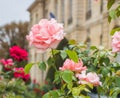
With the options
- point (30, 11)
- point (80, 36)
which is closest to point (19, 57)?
point (80, 36)

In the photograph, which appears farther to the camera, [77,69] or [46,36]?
[77,69]

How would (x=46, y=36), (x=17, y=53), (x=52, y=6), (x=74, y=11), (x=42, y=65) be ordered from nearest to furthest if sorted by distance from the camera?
(x=46, y=36) → (x=42, y=65) → (x=17, y=53) → (x=74, y=11) → (x=52, y=6)

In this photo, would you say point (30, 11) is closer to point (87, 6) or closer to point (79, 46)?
point (87, 6)

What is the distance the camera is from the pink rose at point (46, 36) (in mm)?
3148

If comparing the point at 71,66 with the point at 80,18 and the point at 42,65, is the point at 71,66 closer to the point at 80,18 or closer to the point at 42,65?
the point at 42,65

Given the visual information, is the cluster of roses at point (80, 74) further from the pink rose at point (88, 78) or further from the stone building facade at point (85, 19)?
the stone building facade at point (85, 19)

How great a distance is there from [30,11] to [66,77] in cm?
4829

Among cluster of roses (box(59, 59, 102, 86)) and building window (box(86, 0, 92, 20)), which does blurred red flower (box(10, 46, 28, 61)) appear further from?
building window (box(86, 0, 92, 20))

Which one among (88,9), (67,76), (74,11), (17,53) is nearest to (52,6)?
(74,11)

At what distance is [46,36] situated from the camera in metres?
3.15

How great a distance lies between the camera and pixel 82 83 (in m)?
3.42

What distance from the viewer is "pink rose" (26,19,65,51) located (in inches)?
124

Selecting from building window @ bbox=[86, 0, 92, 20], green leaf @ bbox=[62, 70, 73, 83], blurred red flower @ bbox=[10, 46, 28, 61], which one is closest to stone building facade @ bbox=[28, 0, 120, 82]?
building window @ bbox=[86, 0, 92, 20]

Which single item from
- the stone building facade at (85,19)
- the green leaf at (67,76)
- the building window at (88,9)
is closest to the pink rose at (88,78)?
the green leaf at (67,76)
